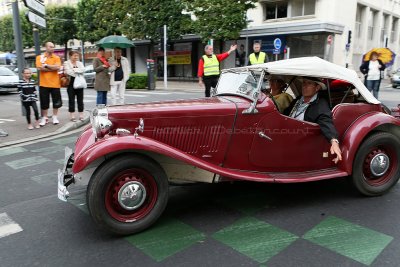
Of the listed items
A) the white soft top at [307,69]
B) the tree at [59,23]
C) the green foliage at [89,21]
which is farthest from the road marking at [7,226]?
the tree at [59,23]

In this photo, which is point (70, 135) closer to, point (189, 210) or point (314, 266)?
point (189, 210)

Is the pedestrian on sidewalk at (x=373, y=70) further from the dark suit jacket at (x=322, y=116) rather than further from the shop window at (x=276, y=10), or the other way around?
the shop window at (x=276, y=10)

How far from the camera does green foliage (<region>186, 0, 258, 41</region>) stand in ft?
73.8

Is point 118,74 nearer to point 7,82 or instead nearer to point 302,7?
point 7,82

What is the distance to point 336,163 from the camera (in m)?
3.84

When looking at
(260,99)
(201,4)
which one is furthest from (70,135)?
(201,4)

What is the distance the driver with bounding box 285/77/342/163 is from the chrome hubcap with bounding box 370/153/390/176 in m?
0.53

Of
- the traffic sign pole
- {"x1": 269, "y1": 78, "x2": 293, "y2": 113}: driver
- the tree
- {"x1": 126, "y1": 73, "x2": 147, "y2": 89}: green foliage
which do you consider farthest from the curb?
the tree

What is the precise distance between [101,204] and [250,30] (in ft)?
84.4

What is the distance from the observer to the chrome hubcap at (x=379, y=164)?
Answer: 3957mm

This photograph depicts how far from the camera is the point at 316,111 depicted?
148 inches

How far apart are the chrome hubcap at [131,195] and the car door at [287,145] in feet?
3.84

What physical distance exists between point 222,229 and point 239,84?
1.68m

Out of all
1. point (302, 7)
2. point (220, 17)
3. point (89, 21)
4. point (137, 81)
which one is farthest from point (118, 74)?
point (89, 21)
